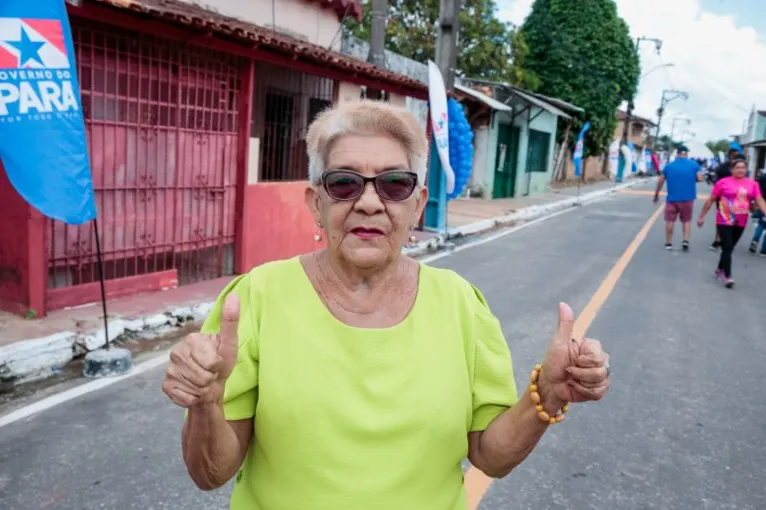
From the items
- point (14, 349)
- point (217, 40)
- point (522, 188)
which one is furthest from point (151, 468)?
point (522, 188)

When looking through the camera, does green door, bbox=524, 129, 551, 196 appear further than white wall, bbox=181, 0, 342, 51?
Yes

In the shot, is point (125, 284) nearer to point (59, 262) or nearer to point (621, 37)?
point (59, 262)

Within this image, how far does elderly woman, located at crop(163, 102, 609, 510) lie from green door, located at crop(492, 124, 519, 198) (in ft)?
73.2

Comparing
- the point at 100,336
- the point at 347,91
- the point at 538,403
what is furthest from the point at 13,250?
the point at 347,91

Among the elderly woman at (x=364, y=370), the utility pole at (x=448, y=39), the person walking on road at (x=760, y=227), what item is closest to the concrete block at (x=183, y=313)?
the elderly woman at (x=364, y=370)

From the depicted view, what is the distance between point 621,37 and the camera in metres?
37.7

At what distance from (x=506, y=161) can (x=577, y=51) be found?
47.0 ft

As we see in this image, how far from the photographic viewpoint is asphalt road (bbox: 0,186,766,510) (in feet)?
11.1

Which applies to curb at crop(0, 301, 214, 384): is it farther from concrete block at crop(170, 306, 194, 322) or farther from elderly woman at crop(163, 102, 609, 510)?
elderly woman at crop(163, 102, 609, 510)

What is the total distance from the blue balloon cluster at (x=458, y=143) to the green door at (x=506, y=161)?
37.9 feet

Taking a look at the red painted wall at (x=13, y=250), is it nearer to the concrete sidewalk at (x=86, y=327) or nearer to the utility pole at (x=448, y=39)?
the concrete sidewalk at (x=86, y=327)

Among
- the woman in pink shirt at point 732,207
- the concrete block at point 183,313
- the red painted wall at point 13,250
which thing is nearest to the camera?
the red painted wall at point 13,250

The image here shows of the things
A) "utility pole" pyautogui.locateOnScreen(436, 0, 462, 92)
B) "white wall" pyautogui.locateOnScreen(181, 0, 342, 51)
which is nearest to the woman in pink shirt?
"utility pole" pyautogui.locateOnScreen(436, 0, 462, 92)

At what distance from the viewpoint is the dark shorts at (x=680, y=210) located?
12.3m
